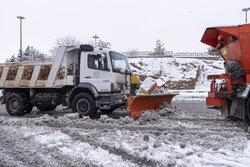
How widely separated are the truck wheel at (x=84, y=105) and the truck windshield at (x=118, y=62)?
133 centimetres

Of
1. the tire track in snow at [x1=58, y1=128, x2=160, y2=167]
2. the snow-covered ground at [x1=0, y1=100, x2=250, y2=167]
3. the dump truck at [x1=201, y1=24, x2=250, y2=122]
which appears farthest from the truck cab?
the dump truck at [x1=201, y1=24, x2=250, y2=122]

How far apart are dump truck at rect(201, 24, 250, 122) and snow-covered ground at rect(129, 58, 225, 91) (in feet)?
59.4

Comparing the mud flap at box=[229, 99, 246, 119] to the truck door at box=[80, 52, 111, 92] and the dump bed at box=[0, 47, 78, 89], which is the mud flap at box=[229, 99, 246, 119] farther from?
the dump bed at box=[0, 47, 78, 89]

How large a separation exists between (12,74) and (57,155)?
6143 mm

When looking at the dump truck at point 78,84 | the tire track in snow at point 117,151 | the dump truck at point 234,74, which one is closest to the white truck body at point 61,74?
the dump truck at point 78,84

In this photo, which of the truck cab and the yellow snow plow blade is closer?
the yellow snow plow blade

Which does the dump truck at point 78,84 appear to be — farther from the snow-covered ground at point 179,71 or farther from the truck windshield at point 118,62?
the snow-covered ground at point 179,71

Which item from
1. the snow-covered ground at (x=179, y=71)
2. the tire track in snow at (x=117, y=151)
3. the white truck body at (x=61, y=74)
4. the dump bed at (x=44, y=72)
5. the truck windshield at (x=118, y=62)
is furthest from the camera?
the snow-covered ground at (x=179, y=71)

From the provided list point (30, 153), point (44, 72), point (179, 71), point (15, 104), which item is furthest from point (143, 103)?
point (179, 71)

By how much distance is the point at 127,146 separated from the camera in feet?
12.2

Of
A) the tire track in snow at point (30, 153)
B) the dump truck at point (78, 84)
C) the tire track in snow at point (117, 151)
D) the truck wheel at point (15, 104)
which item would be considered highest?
the dump truck at point (78, 84)

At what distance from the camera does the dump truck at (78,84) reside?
6664 millimetres

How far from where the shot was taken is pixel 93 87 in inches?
266

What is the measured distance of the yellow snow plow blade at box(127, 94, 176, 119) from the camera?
594 centimetres
